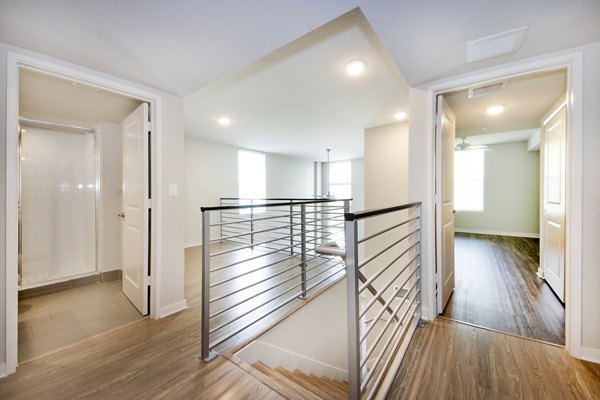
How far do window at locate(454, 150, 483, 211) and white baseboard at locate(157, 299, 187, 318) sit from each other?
6777mm

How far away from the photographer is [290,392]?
1298 millimetres

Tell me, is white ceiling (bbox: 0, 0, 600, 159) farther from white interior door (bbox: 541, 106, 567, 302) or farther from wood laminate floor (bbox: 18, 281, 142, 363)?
wood laminate floor (bbox: 18, 281, 142, 363)

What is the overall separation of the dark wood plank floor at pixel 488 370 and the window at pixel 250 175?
5.02 meters

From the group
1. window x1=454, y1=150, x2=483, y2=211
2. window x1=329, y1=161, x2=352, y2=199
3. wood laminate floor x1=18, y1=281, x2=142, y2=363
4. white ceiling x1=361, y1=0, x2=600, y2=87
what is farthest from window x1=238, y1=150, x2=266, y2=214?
window x1=454, y1=150, x2=483, y2=211

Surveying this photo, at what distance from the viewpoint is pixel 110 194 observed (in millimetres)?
3189

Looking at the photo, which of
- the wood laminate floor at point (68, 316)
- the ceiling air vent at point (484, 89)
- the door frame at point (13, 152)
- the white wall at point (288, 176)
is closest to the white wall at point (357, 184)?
the white wall at point (288, 176)

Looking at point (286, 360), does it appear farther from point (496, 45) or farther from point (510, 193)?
point (510, 193)

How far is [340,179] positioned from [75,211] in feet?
22.6

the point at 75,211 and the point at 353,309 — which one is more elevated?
the point at 75,211

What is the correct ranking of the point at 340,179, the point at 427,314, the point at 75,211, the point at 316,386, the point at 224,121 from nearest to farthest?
1. the point at 316,386
2. the point at 427,314
3. the point at 75,211
4. the point at 224,121
5. the point at 340,179

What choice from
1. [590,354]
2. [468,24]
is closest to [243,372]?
[590,354]

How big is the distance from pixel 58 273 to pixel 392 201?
458 cm

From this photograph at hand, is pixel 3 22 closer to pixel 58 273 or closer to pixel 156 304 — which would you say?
pixel 156 304

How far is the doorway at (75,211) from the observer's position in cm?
215
